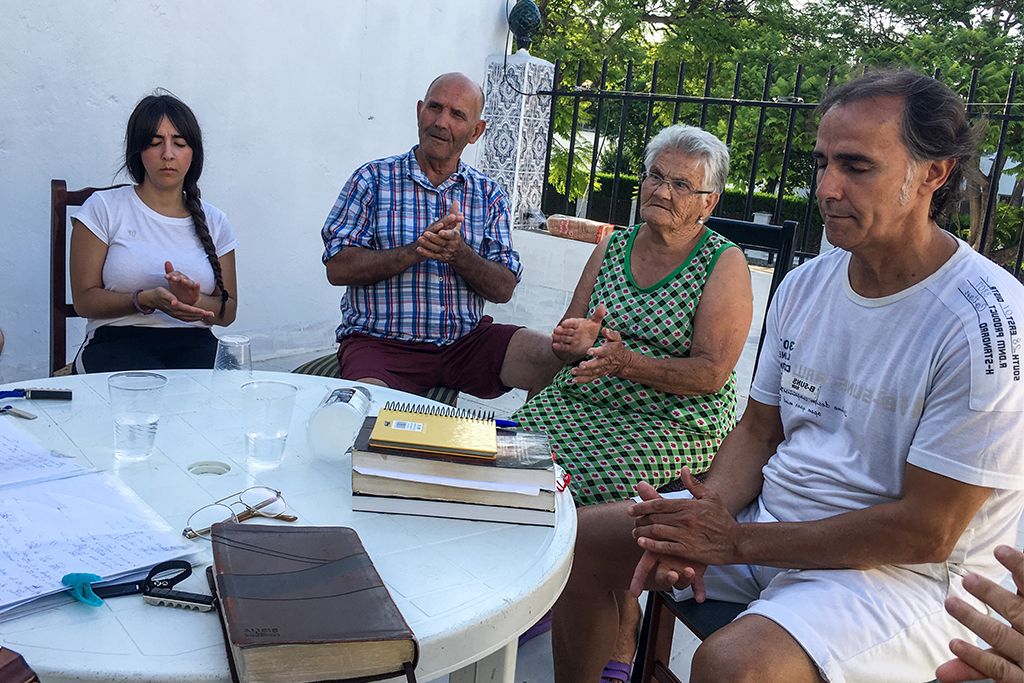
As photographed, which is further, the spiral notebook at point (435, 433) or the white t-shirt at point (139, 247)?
the white t-shirt at point (139, 247)

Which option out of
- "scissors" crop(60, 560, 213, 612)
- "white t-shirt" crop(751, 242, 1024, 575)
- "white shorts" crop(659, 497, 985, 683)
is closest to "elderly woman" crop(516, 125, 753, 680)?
"white t-shirt" crop(751, 242, 1024, 575)

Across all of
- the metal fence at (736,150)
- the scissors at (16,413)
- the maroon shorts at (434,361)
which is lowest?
the maroon shorts at (434,361)

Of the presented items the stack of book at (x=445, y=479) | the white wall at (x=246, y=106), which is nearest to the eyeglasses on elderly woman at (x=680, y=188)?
the stack of book at (x=445, y=479)

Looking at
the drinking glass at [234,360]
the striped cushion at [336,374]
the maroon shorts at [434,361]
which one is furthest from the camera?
the striped cushion at [336,374]

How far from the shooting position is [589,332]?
7.74 ft

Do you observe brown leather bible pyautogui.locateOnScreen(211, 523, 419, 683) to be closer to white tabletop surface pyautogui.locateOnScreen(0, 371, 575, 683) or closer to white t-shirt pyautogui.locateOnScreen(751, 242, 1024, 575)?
white tabletop surface pyautogui.locateOnScreen(0, 371, 575, 683)

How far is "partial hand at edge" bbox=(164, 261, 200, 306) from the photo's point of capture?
8.37 ft

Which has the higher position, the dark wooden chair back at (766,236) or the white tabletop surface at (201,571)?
the dark wooden chair back at (766,236)

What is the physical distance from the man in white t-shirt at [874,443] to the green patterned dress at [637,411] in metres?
0.38

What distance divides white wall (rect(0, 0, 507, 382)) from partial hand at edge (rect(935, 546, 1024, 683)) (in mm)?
3500

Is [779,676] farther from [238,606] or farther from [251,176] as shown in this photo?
[251,176]

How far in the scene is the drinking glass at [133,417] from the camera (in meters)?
1.46

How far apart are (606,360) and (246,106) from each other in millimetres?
3130

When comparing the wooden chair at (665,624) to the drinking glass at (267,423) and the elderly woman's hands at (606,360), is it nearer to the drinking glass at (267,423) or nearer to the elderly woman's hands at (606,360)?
the elderly woman's hands at (606,360)
